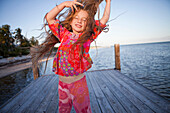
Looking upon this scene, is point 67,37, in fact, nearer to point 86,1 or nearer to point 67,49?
point 67,49

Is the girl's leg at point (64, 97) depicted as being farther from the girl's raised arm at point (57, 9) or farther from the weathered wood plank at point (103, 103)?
the weathered wood plank at point (103, 103)

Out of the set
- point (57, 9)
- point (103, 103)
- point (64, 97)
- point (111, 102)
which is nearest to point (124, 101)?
point (111, 102)

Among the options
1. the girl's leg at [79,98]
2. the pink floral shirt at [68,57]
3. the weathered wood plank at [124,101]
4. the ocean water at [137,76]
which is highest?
the pink floral shirt at [68,57]

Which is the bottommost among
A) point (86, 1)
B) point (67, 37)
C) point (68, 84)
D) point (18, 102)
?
point (18, 102)

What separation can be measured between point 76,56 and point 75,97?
53cm

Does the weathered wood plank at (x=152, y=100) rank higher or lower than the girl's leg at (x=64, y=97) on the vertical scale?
lower

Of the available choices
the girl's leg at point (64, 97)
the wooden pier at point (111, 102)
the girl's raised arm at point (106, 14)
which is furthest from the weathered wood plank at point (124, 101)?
the girl's raised arm at point (106, 14)

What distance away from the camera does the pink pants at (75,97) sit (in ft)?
3.88

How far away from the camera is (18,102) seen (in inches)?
109

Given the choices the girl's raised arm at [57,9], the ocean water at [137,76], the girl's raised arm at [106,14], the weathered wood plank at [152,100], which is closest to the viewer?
the girl's raised arm at [57,9]

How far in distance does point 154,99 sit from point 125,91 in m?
0.76

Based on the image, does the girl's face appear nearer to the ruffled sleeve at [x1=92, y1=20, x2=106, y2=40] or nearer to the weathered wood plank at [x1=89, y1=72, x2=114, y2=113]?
the ruffled sleeve at [x1=92, y1=20, x2=106, y2=40]

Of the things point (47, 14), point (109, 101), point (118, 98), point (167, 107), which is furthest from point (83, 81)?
point (167, 107)

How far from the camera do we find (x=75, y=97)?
119 cm
